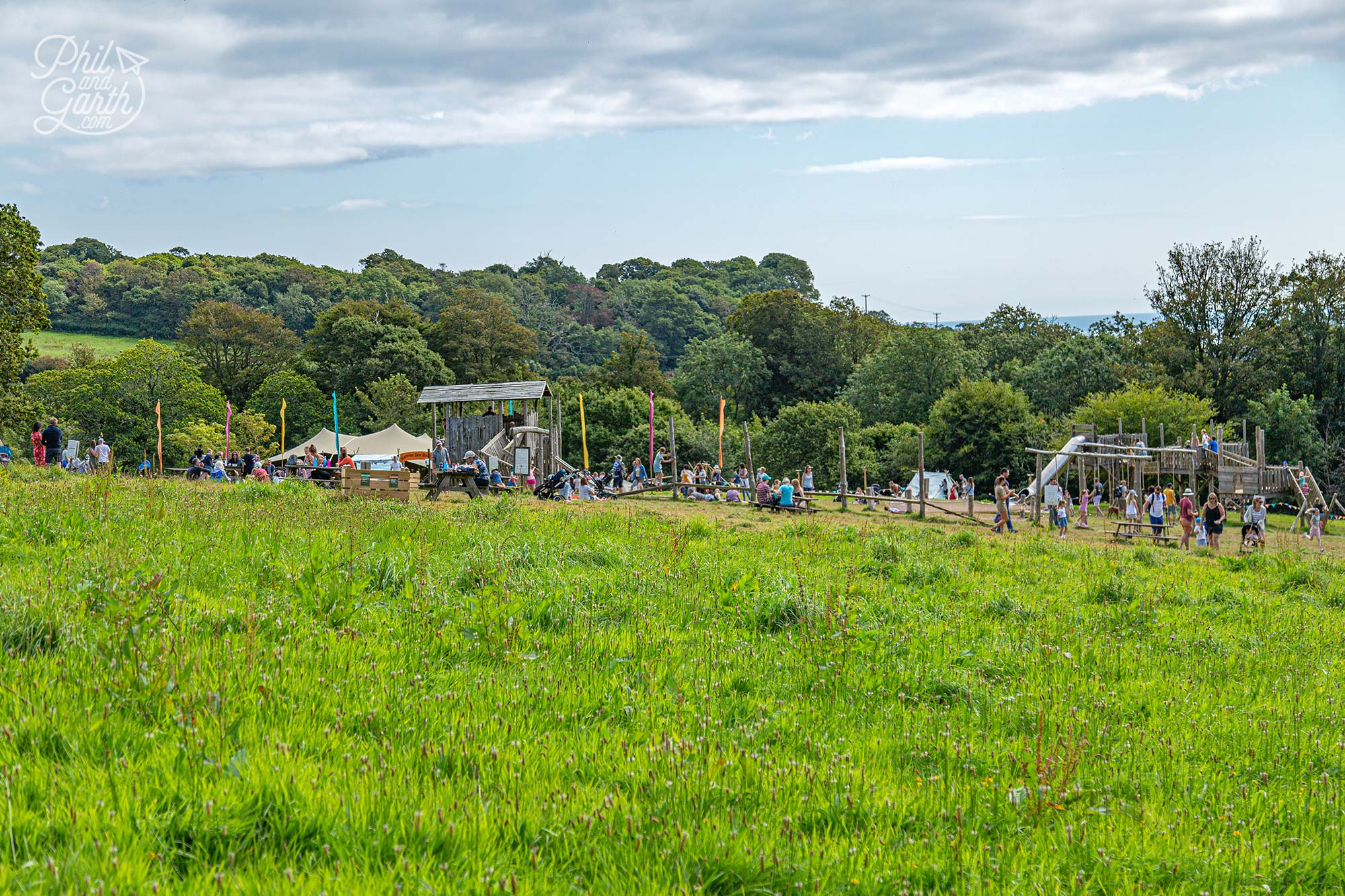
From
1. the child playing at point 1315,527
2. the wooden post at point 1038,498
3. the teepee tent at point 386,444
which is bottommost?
the child playing at point 1315,527

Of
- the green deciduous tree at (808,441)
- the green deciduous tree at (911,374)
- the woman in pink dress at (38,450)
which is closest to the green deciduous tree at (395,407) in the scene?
the green deciduous tree at (808,441)

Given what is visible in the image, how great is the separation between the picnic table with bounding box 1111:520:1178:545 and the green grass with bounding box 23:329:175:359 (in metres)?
84.4

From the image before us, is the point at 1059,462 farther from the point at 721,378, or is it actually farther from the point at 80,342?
the point at 80,342

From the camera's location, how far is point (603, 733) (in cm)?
496

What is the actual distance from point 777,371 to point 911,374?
663 inches

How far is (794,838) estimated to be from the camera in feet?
13.0

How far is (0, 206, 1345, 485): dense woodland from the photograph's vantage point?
5359 cm

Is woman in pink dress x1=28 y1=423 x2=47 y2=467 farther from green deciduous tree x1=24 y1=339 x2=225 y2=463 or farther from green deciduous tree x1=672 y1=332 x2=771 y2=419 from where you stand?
green deciduous tree x1=672 y1=332 x2=771 y2=419

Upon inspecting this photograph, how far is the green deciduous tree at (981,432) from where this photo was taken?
5259cm

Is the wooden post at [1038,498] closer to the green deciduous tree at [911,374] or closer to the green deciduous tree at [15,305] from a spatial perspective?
the green deciduous tree at [15,305]

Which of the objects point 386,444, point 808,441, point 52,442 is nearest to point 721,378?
point 808,441

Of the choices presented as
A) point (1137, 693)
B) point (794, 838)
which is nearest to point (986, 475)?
point (1137, 693)

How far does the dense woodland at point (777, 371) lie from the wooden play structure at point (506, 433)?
1225 centimetres

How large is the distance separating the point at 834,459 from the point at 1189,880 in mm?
49974
